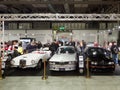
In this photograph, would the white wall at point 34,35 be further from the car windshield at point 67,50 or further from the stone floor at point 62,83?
the stone floor at point 62,83

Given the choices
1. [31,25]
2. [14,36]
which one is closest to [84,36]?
[31,25]

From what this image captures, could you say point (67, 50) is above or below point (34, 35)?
below

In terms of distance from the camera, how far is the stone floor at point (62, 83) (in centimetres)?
931

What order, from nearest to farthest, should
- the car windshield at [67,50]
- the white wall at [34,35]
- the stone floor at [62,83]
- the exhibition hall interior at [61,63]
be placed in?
1. the stone floor at [62,83]
2. the exhibition hall interior at [61,63]
3. the car windshield at [67,50]
4. the white wall at [34,35]

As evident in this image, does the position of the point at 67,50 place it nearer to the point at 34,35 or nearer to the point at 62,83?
the point at 62,83

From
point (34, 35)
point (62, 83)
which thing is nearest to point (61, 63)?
point (62, 83)

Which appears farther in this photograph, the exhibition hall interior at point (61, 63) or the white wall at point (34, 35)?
the white wall at point (34, 35)

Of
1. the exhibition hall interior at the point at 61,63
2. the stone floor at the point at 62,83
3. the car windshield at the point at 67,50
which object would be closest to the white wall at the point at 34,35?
the exhibition hall interior at the point at 61,63

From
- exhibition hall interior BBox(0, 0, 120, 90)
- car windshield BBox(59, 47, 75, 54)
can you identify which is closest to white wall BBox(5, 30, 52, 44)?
exhibition hall interior BBox(0, 0, 120, 90)

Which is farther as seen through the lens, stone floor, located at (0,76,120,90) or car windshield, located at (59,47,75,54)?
car windshield, located at (59,47,75,54)

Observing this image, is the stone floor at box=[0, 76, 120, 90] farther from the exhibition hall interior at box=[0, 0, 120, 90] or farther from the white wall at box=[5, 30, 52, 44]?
the white wall at box=[5, 30, 52, 44]

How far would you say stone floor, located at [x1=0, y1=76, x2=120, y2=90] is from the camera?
9312mm

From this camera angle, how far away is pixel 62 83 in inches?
392

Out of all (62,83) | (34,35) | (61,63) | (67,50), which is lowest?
(62,83)
